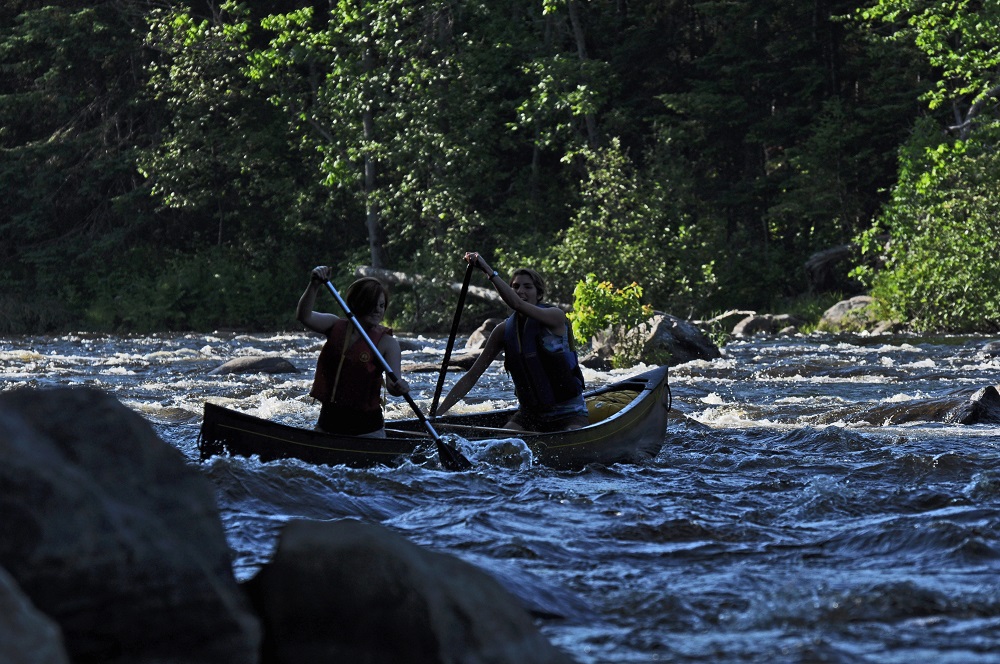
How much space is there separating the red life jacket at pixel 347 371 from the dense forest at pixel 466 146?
52.4 ft

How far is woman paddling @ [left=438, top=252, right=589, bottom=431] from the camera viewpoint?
7.64 m

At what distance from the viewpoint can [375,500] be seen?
6375mm

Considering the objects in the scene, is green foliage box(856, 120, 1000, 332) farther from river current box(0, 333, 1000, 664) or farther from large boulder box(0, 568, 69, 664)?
large boulder box(0, 568, 69, 664)

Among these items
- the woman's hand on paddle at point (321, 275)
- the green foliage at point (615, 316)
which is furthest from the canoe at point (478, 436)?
the green foliage at point (615, 316)

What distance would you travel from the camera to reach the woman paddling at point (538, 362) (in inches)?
301

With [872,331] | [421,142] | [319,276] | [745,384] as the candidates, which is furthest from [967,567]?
[421,142]

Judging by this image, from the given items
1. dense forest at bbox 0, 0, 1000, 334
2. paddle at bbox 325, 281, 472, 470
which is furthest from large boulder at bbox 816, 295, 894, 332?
paddle at bbox 325, 281, 472, 470

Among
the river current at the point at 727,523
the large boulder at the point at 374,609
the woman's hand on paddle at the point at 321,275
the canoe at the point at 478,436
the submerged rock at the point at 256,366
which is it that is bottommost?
the submerged rock at the point at 256,366

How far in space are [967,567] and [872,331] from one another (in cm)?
1687

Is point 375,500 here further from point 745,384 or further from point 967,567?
point 745,384

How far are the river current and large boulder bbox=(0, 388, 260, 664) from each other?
125 centimetres

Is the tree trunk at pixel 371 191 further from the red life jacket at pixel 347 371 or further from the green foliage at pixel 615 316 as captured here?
the red life jacket at pixel 347 371

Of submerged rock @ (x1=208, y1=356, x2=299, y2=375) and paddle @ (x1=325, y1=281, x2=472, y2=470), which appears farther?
submerged rock @ (x1=208, y1=356, x2=299, y2=375)

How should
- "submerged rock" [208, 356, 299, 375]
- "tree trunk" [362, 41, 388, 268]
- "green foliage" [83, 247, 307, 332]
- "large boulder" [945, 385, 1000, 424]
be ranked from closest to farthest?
1. "large boulder" [945, 385, 1000, 424]
2. "submerged rock" [208, 356, 299, 375]
3. "tree trunk" [362, 41, 388, 268]
4. "green foliage" [83, 247, 307, 332]
